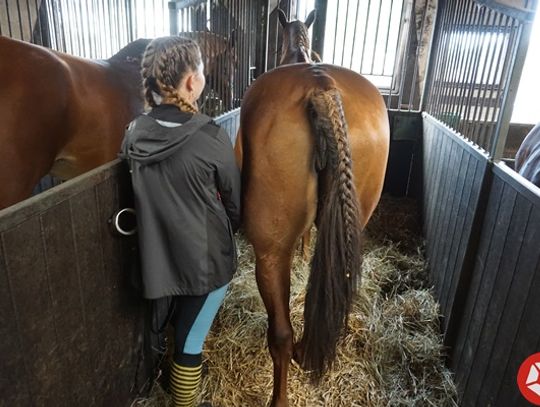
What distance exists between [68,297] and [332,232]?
0.75 metres

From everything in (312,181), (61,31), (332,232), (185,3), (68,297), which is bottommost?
(68,297)

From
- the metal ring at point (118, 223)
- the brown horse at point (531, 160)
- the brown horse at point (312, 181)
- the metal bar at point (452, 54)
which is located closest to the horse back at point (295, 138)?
the brown horse at point (312, 181)

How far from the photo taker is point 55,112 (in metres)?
1.71

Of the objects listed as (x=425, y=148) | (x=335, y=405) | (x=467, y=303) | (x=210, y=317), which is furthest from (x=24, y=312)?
(x=425, y=148)

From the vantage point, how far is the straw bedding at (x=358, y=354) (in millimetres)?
1633

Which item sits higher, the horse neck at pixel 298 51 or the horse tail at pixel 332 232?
the horse neck at pixel 298 51

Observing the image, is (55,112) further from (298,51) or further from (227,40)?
(298,51)

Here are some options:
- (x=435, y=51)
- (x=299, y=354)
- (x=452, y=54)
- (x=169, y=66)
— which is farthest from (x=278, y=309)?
(x=435, y=51)

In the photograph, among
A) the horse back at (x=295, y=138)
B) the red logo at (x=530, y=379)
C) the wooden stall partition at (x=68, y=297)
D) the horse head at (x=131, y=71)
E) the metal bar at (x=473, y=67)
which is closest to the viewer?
the wooden stall partition at (x=68, y=297)

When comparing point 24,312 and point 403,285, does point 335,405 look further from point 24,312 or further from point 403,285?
point 24,312

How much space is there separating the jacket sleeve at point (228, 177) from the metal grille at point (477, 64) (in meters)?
1.05

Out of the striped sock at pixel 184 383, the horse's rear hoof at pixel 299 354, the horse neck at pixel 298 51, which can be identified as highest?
the horse neck at pixel 298 51

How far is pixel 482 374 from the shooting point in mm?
1404

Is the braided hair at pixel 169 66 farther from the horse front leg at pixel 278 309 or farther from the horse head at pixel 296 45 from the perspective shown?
the horse head at pixel 296 45
